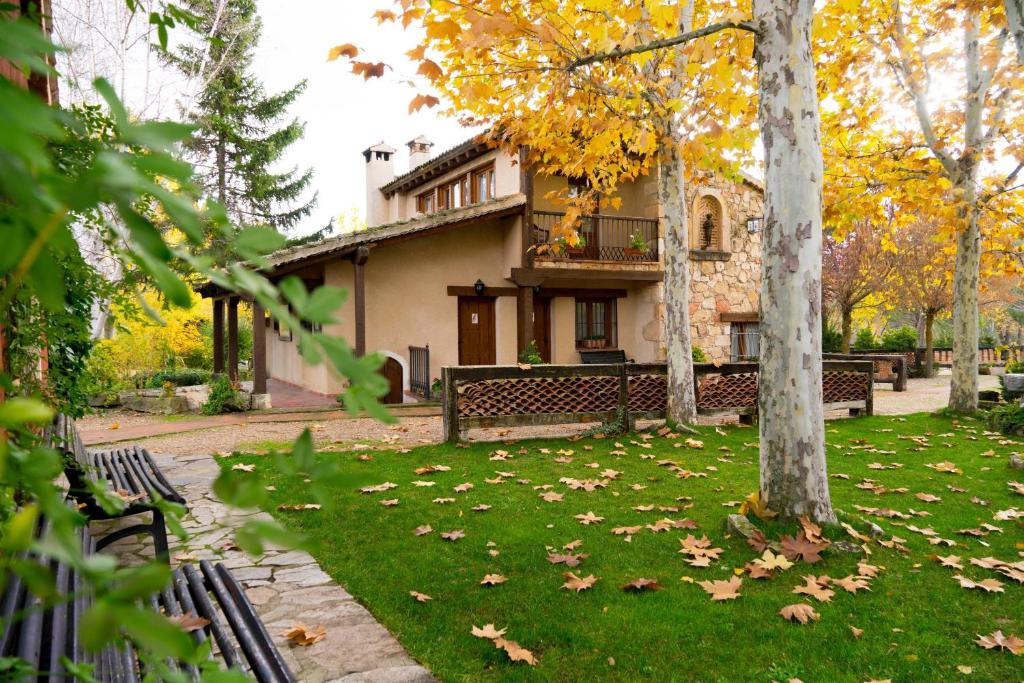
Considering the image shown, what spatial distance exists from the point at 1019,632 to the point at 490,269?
1244cm

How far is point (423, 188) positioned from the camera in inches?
758

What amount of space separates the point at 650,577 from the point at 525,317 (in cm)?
1050

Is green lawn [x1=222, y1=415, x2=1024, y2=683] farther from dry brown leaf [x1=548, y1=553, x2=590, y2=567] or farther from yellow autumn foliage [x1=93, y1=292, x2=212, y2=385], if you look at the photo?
yellow autumn foliage [x1=93, y1=292, x2=212, y2=385]

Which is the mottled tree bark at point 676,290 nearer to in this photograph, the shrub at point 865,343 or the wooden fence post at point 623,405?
the wooden fence post at point 623,405

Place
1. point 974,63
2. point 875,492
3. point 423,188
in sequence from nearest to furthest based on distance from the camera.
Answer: point 875,492 < point 974,63 < point 423,188

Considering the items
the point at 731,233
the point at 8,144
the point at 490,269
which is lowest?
the point at 8,144

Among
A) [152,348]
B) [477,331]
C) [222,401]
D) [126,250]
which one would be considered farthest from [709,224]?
[126,250]

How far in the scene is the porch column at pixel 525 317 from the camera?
14008mm

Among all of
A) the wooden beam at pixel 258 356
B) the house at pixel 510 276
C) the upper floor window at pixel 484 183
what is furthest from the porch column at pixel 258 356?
the upper floor window at pixel 484 183

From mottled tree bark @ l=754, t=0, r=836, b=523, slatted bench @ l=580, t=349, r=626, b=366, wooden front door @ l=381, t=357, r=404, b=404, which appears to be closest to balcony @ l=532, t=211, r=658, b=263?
slatted bench @ l=580, t=349, r=626, b=366

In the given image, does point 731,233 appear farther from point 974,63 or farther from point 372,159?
point 372,159

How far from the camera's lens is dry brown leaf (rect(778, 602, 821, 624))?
326 centimetres

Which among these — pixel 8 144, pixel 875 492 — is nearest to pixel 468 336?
pixel 875 492

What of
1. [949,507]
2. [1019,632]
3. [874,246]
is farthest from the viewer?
[874,246]
